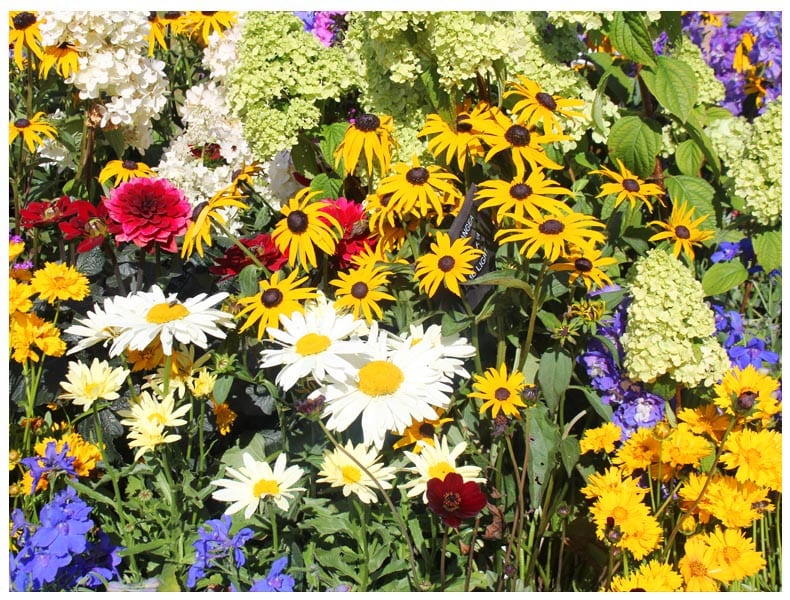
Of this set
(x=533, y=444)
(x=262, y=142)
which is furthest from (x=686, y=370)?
(x=262, y=142)

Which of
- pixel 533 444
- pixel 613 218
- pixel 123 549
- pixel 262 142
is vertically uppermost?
pixel 262 142

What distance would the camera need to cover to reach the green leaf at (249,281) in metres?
1.81

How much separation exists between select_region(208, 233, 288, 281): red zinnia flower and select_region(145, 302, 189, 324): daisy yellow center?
30 centimetres

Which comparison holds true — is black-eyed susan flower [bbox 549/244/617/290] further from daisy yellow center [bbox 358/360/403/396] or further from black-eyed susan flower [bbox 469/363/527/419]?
daisy yellow center [bbox 358/360/403/396]

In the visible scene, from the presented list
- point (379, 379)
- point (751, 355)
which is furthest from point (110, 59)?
point (751, 355)

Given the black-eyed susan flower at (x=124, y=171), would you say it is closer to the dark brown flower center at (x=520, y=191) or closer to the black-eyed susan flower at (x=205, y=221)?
the black-eyed susan flower at (x=205, y=221)

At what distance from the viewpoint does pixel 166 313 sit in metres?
1.59

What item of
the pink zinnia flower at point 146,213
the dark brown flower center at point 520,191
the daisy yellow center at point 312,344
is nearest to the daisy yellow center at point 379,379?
the daisy yellow center at point 312,344

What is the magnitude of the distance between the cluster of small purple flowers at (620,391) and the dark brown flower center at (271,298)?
2.38 ft

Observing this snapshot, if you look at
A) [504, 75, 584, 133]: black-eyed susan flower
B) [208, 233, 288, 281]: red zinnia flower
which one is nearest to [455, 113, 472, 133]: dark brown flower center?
[504, 75, 584, 133]: black-eyed susan flower

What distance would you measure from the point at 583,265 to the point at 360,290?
0.48 m

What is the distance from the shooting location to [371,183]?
1.98 m

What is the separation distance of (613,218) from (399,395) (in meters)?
0.89

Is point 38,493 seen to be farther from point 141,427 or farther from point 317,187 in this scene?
point 317,187
